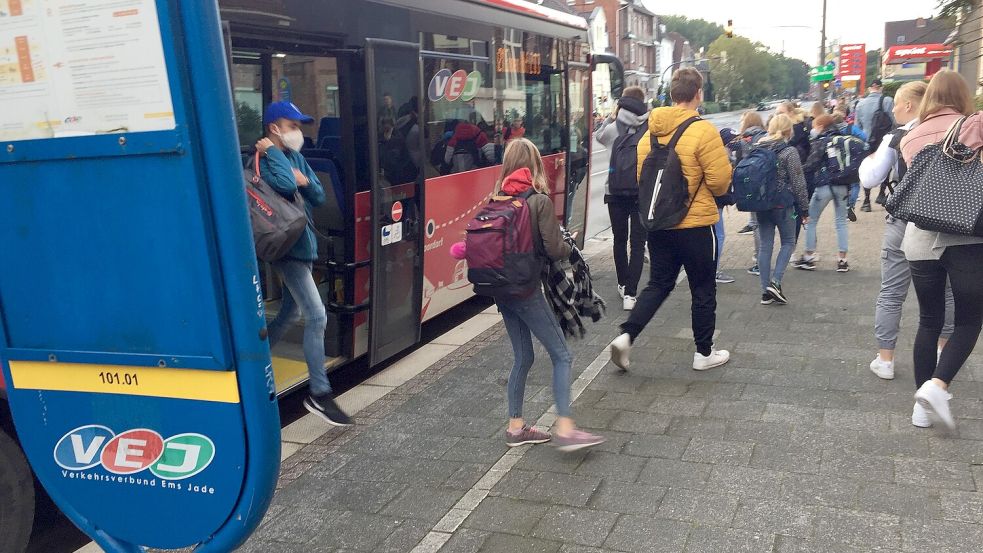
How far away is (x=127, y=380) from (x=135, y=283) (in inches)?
11.3

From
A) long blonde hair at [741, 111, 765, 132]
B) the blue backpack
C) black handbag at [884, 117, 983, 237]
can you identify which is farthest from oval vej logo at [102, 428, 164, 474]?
long blonde hair at [741, 111, 765, 132]

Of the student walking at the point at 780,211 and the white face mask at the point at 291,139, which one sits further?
the student walking at the point at 780,211

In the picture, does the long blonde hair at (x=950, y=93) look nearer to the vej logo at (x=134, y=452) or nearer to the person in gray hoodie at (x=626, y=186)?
the person in gray hoodie at (x=626, y=186)

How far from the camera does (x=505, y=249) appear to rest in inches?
163

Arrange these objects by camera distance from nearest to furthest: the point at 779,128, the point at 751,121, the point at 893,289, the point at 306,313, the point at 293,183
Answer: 1. the point at 293,183
2. the point at 306,313
3. the point at 893,289
4. the point at 779,128
5. the point at 751,121

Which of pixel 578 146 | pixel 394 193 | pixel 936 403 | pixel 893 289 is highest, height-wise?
pixel 394 193

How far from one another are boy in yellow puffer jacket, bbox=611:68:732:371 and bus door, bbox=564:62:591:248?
163 inches

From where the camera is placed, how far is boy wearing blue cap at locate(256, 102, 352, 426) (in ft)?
15.2

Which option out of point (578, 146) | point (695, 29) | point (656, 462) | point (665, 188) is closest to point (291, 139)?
point (665, 188)

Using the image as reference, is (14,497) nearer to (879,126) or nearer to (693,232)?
(693,232)

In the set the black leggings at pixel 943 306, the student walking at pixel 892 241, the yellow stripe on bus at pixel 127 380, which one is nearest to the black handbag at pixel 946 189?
the black leggings at pixel 943 306

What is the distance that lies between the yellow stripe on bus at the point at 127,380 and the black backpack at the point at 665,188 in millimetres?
3644

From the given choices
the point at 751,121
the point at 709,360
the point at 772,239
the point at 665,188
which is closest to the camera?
the point at 665,188

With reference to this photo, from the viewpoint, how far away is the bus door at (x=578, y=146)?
32.6ft
